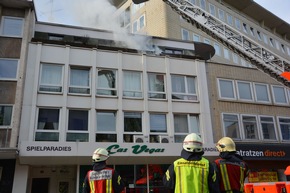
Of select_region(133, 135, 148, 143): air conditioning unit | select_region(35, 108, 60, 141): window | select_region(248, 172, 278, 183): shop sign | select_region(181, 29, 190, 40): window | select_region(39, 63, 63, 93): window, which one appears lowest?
select_region(248, 172, 278, 183): shop sign

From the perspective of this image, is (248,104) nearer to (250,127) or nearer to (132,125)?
(250,127)

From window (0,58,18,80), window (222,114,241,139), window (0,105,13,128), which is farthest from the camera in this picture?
window (222,114,241,139)

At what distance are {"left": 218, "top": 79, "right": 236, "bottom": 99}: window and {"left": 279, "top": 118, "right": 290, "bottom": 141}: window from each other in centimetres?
399

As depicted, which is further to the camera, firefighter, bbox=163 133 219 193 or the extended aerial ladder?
the extended aerial ladder

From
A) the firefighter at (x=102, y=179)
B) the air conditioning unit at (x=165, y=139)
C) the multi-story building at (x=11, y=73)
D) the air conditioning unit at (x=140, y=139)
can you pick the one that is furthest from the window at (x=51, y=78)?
the firefighter at (x=102, y=179)

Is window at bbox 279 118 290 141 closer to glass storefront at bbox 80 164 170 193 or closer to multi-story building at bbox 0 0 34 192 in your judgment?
glass storefront at bbox 80 164 170 193

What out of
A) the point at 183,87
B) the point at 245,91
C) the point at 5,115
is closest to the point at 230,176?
the point at 5,115

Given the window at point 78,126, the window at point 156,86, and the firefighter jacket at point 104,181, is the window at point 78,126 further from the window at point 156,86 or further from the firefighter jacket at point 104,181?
the firefighter jacket at point 104,181

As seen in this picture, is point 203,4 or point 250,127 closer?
point 250,127

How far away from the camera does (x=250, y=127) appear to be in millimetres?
18734

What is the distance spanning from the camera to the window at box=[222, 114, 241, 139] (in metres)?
18.0

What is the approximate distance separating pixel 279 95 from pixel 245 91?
3031 mm

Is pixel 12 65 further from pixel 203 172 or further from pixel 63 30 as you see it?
pixel 203 172

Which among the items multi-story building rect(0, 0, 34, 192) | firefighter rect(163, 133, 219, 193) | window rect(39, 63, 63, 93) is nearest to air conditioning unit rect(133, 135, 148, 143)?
window rect(39, 63, 63, 93)
